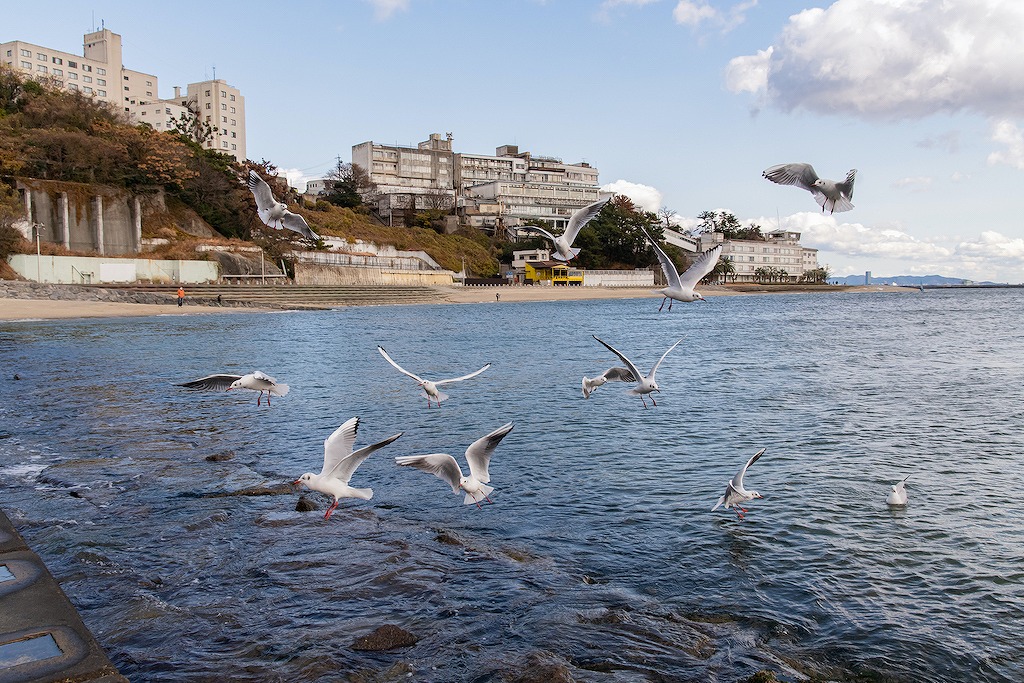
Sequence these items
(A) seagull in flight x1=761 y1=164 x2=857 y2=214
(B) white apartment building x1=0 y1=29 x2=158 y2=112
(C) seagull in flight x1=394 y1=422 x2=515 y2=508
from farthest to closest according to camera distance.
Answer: (B) white apartment building x1=0 y1=29 x2=158 y2=112
(A) seagull in flight x1=761 y1=164 x2=857 y2=214
(C) seagull in flight x1=394 y1=422 x2=515 y2=508

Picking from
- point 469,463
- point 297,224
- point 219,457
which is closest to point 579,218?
point 297,224

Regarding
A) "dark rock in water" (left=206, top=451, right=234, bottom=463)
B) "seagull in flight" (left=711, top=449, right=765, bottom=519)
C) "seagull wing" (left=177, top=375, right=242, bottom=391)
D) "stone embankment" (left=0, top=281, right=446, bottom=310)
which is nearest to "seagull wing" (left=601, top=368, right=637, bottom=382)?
"seagull in flight" (left=711, top=449, right=765, bottom=519)

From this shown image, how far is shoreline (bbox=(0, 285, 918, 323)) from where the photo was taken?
1756 inches

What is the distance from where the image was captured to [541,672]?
5578 mm

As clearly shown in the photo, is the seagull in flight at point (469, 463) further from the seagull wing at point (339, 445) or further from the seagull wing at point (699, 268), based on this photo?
the seagull wing at point (699, 268)

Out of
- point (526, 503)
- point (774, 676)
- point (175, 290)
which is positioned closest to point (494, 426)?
point (526, 503)

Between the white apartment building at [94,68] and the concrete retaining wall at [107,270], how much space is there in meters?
64.9

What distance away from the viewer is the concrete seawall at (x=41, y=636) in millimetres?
4062

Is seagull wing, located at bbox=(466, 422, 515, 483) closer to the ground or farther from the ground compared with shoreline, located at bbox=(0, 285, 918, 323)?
farther from the ground

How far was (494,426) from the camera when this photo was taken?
1508cm

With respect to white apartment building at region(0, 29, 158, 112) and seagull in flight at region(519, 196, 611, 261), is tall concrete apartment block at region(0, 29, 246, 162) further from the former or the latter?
seagull in flight at region(519, 196, 611, 261)

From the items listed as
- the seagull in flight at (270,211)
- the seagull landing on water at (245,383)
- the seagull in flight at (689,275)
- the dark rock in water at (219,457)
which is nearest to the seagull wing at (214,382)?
the seagull landing on water at (245,383)

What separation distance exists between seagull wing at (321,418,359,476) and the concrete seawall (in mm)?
2644

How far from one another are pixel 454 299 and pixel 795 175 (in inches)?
3043
